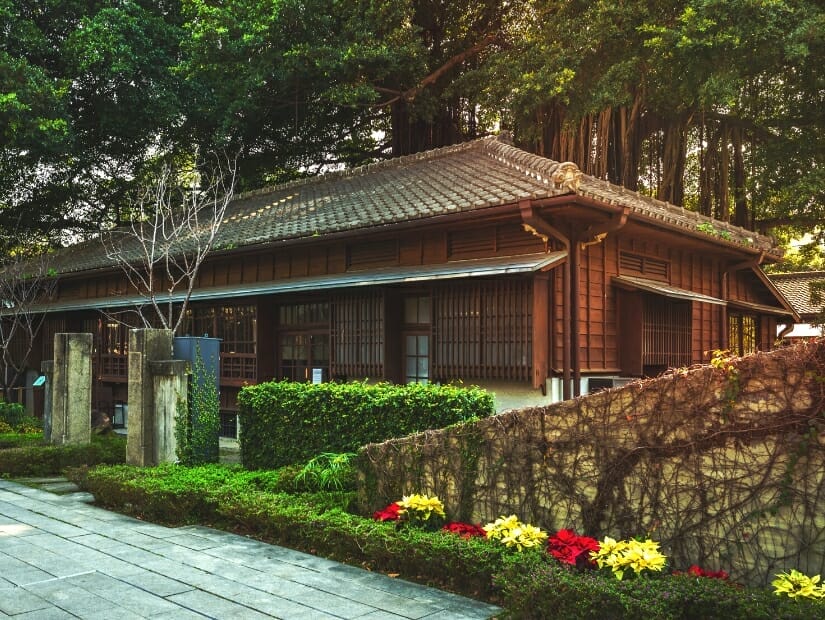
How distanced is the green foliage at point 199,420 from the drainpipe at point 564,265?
5.13 meters

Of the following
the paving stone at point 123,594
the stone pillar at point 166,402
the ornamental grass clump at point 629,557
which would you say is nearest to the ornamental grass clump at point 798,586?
the ornamental grass clump at point 629,557

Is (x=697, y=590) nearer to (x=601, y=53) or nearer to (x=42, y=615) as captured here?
(x=42, y=615)

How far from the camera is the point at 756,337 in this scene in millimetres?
18031

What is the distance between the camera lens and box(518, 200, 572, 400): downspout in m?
10.5

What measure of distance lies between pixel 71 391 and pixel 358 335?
16.3 feet

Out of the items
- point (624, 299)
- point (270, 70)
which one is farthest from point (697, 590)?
point (270, 70)

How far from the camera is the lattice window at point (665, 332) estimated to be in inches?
501

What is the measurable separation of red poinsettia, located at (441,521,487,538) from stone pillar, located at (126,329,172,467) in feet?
17.3

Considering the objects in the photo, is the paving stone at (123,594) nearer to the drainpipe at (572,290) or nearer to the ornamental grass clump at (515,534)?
the ornamental grass clump at (515,534)

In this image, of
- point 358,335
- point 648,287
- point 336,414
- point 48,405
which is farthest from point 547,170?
point 48,405

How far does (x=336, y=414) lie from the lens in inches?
338

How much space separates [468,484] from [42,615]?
3413mm

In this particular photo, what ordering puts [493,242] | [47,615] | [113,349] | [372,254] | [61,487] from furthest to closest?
[113,349]
[372,254]
[493,242]
[61,487]
[47,615]

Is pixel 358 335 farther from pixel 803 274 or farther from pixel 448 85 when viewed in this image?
pixel 803 274
